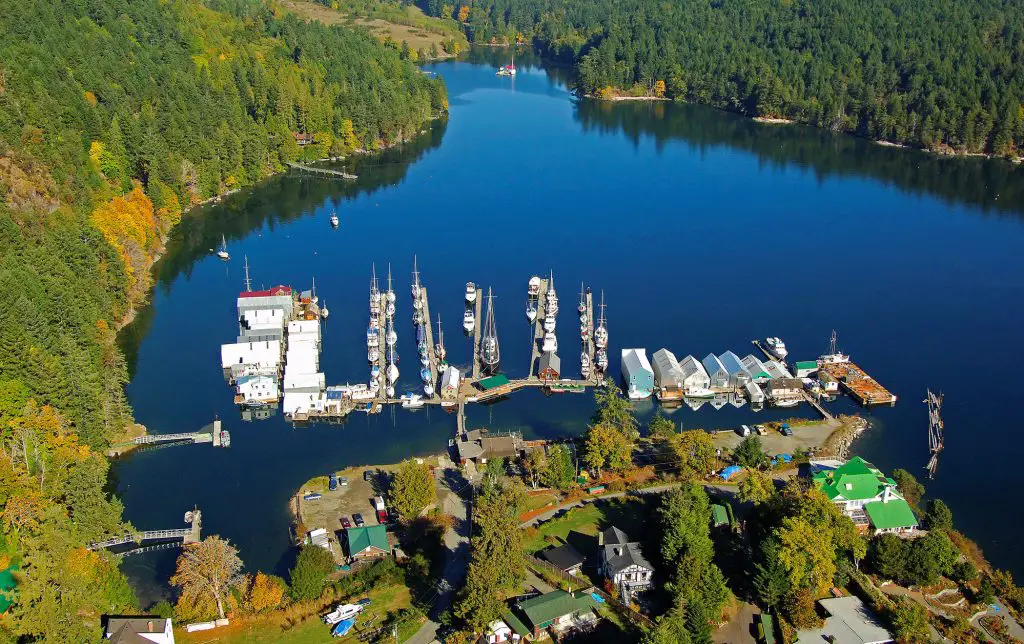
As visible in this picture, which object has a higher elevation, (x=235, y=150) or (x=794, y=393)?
(x=235, y=150)

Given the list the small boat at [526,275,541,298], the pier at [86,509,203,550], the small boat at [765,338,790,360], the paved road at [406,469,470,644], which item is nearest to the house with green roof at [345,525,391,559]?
the paved road at [406,469,470,644]

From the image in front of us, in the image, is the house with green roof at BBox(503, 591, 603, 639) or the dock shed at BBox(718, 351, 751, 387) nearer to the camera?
the house with green roof at BBox(503, 591, 603, 639)

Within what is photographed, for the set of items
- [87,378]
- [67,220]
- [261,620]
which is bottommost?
[261,620]

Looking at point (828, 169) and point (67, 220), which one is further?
point (828, 169)

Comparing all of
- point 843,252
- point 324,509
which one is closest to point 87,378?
point 324,509

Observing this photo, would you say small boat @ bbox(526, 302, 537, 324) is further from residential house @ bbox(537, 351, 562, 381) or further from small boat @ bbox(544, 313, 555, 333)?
residential house @ bbox(537, 351, 562, 381)

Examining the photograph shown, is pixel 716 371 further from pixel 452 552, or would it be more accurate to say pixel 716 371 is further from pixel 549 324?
pixel 452 552

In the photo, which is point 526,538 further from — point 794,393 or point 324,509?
point 794,393

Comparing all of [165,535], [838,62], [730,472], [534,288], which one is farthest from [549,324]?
[838,62]
